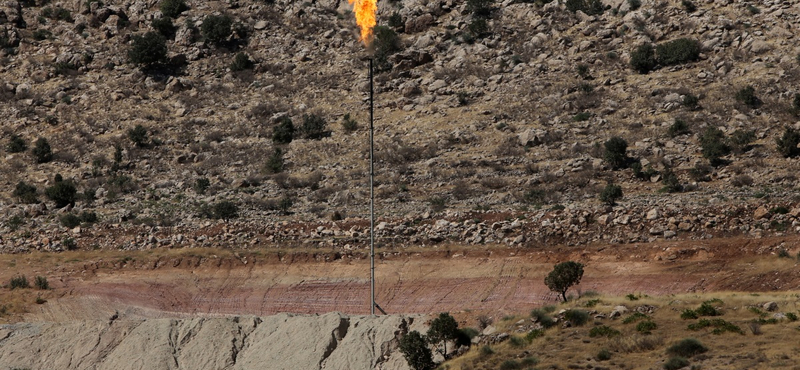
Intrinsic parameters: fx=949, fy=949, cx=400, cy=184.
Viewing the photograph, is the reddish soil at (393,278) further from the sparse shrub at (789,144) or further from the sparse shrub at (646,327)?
the sparse shrub at (789,144)

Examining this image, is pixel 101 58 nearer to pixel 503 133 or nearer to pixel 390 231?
pixel 503 133

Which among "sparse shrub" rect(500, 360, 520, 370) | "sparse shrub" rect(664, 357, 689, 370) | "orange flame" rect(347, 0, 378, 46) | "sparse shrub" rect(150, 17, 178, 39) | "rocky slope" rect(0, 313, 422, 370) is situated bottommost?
"rocky slope" rect(0, 313, 422, 370)

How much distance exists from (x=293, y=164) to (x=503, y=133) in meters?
13.0

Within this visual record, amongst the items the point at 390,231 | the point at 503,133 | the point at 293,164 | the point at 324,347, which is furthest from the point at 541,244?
the point at 293,164

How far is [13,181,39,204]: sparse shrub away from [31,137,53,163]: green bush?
173 inches

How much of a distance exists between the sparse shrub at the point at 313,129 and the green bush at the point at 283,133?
2.26 feet

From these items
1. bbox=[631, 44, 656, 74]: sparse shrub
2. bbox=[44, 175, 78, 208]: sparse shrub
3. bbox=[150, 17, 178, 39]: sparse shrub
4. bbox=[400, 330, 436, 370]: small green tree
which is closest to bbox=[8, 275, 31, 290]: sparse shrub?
bbox=[44, 175, 78, 208]: sparse shrub

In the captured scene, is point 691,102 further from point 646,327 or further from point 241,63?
point 241,63

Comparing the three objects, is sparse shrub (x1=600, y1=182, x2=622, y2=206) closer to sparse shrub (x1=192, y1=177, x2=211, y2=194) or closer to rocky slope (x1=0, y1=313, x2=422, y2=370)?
rocky slope (x1=0, y1=313, x2=422, y2=370)

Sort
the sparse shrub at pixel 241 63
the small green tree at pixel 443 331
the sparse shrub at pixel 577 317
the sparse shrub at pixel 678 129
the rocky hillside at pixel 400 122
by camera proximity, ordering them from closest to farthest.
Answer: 1. the small green tree at pixel 443 331
2. the sparse shrub at pixel 577 317
3. the rocky hillside at pixel 400 122
4. the sparse shrub at pixel 678 129
5. the sparse shrub at pixel 241 63

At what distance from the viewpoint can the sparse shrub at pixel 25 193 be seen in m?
54.7

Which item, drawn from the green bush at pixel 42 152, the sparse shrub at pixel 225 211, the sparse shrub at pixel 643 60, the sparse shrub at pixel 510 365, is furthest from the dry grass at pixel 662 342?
the green bush at pixel 42 152

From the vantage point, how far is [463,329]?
32281 millimetres

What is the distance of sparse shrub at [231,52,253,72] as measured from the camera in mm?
70688
